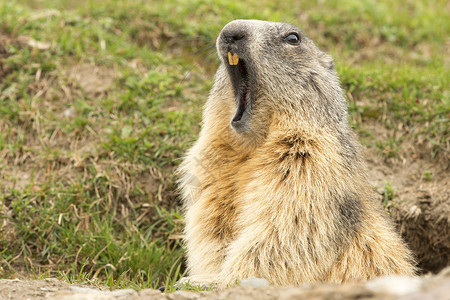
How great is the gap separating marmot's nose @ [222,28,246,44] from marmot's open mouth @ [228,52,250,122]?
0.20m

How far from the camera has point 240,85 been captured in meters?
4.38

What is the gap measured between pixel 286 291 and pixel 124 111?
374cm

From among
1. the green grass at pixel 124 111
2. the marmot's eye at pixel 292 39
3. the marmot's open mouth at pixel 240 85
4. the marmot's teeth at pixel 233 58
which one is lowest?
the green grass at pixel 124 111

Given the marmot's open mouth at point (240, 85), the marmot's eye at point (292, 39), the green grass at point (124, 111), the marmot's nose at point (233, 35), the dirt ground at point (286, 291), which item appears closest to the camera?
the dirt ground at point (286, 291)

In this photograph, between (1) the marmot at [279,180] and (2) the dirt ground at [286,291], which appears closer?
(2) the dirt ground at [286,291]

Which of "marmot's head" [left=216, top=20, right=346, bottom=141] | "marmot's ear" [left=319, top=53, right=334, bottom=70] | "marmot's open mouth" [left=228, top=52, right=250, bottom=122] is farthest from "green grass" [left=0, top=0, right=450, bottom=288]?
"marmot's ear" [left=319, top=53, right=334, bottom=70]

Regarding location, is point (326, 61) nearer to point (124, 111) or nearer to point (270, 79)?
point (270, 79)

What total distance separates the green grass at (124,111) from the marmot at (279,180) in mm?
825

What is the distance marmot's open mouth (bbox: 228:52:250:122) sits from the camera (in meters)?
4.30

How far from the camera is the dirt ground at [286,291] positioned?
2346 millimetres

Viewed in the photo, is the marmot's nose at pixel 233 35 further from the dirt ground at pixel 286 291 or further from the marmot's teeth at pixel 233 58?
the dirt ground at pixel 286 291

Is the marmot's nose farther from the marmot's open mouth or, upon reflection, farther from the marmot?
the marmot's open mouth

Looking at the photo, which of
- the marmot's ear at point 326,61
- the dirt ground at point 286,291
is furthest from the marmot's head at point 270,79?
the dirt ground at point 286,291

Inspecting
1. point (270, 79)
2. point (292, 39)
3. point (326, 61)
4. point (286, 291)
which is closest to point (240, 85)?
point (270, 79)
